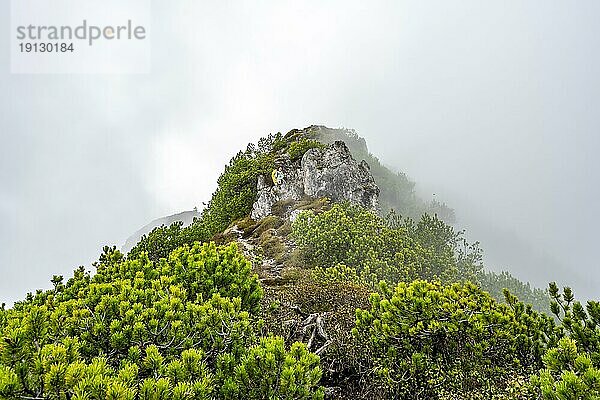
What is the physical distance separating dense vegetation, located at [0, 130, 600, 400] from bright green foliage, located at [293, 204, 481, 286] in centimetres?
193

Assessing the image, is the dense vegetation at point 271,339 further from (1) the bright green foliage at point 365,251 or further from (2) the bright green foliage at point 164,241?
(2) the bright green foliage at point 164,241

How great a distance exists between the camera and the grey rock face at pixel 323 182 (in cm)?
2680

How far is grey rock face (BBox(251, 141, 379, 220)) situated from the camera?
87.9ft

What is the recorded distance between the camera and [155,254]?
19188 mm

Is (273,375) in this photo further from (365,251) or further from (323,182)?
(323,182)

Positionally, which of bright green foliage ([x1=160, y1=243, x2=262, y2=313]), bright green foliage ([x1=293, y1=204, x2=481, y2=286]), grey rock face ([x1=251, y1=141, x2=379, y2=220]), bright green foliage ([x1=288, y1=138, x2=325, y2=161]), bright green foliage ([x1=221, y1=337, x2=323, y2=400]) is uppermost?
bright green foliage ([x1=288, y1=138, x2=325, y2=161])

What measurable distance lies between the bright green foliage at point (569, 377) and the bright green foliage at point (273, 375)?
2.48 m

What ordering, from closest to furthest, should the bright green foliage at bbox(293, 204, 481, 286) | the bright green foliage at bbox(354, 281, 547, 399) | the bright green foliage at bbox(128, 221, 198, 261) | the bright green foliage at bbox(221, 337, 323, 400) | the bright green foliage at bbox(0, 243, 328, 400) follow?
1. the bright green foliage at bbox(0, 243, 328, 400)
2. the bright green foliage at bbox(221, 337, 323, 400)
3. the bright green foliage at bbox(354, 281, 547, 399)
4. the bright green foliage at bbox(293, 204, 481, 286)
5. the bright green foliage at bbox(128, 221, 198, 261)

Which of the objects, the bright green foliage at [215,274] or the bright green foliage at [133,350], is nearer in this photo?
the bright green foliage at [133,350]

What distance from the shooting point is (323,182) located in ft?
88.5

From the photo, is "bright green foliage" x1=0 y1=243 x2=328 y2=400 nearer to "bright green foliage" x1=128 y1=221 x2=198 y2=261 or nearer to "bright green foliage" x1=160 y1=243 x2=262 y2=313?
"bright green foliage" x1=160 y1=243 x2=262 y2=313

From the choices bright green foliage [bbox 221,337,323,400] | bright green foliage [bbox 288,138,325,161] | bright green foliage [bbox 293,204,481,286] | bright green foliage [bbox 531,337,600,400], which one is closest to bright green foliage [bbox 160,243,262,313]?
bright green foliage [bbox 221,337,323,400]

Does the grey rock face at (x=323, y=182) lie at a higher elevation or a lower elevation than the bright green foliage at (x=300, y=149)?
lower

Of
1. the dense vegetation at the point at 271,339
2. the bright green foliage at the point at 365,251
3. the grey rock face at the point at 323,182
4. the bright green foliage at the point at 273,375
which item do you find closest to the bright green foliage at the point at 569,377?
the dense vegetation at the point at 271,339
